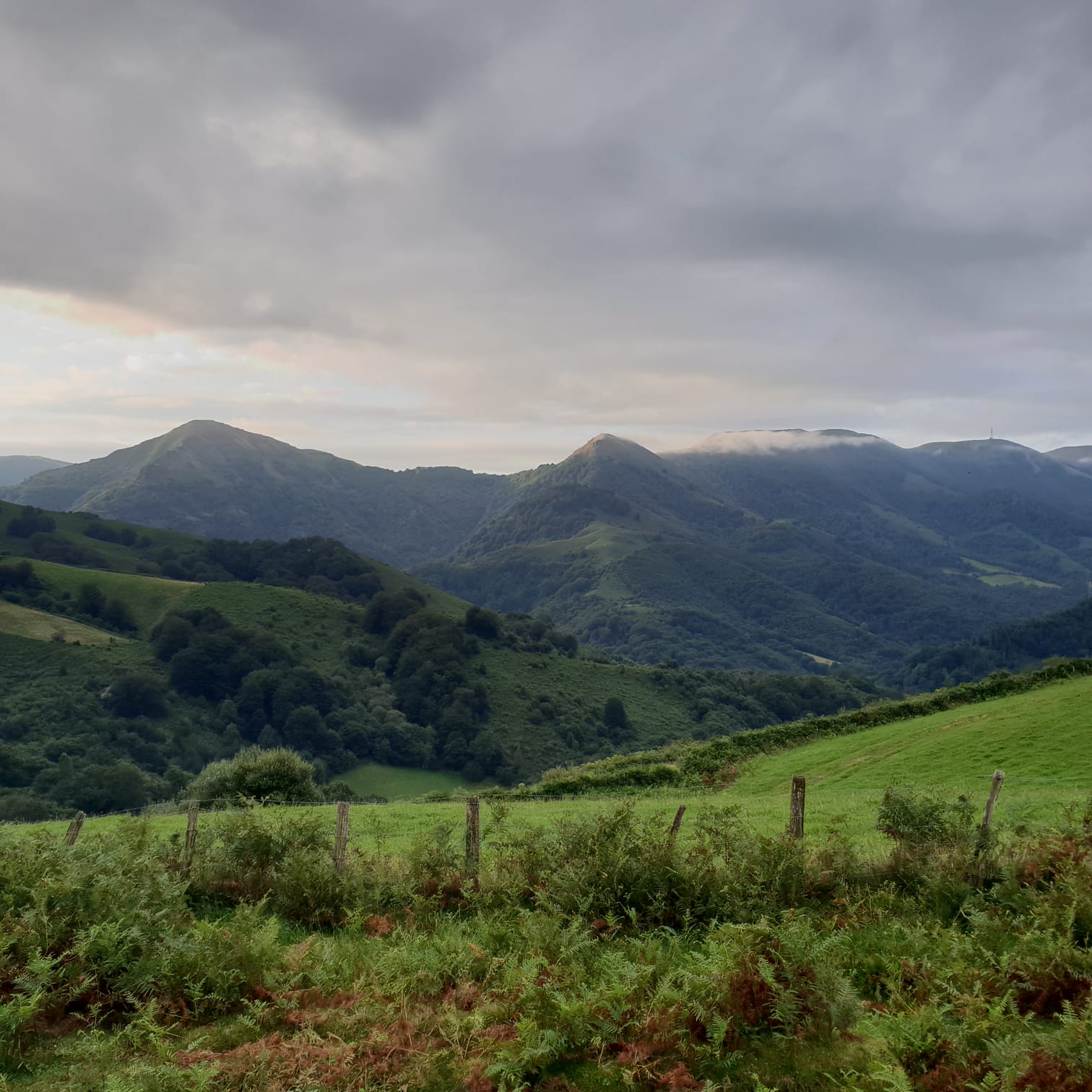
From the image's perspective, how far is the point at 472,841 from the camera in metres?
A: 12.7

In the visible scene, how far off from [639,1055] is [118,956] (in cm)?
649

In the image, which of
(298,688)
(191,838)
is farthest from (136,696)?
(191,838)

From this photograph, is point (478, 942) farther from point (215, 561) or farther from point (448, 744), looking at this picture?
point (215, 561)

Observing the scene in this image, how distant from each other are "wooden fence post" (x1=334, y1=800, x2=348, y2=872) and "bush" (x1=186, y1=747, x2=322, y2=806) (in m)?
21.5

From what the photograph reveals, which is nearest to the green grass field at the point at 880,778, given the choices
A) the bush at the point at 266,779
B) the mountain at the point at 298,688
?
the bush at the point at 266,779

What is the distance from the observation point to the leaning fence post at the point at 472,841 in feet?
40.7

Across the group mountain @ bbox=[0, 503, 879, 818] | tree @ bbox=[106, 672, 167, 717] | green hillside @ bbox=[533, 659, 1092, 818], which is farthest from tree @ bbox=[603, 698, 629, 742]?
green hillside @ bbox=[533, 659, 1092, 818]

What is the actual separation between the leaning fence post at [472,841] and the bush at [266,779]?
22514mm

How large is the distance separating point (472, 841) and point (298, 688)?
372 ft

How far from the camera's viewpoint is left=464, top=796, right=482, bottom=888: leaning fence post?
12.4 metres

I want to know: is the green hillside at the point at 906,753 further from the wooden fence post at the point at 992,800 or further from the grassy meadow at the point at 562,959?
the grassy meadow at the point at 562,959

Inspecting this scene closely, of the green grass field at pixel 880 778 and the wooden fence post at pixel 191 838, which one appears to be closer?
the wooden fence post at pixel 191 838

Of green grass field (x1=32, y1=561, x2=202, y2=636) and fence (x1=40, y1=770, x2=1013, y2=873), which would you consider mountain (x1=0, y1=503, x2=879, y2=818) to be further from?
fence (x1=40, y1=770, x2=1013, y2=873)

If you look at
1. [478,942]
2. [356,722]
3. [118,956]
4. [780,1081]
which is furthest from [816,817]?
[356,722]
